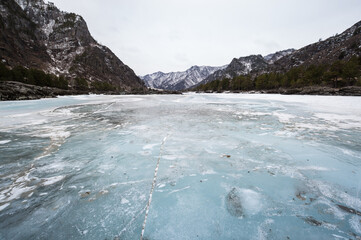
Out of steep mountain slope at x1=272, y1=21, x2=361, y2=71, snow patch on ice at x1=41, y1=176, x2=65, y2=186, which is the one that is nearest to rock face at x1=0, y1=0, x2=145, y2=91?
snow patch on ice at x1=41, y1=176, x2=65, y2=186

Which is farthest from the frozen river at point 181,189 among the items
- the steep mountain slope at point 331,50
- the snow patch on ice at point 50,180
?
the steep mountain slope at point 331,50

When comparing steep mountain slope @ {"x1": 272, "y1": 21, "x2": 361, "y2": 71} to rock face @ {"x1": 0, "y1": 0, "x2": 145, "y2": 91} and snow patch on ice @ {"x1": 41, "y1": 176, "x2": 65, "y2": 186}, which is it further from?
snow patch on ice @ {"x1": 41, "y1": 176, "x2": 65, "y2": 186}

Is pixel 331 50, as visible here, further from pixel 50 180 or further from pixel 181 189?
pixel 50 180

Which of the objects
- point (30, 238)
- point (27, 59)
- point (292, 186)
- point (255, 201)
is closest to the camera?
point (30, 238)

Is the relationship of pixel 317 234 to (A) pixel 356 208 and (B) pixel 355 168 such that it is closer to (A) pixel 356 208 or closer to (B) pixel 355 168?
(A) pixel 356 208

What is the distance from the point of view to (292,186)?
370 cm

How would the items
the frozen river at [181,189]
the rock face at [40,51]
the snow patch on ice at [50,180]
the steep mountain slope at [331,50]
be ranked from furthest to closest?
the rock face at [40,51] → the steep mountain slope at [331,50] → the snow patch on ice at [50,180] → the frozen river at [181,189]

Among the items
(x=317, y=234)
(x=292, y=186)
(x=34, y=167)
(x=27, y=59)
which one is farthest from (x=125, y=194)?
(x=27, y=59)

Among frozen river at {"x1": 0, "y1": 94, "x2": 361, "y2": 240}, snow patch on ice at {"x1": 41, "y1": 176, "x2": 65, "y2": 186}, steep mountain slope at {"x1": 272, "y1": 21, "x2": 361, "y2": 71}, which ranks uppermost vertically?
steep mountain slope at {"x1": 272, "y1": 21, "x2": 361, "y2": 71}

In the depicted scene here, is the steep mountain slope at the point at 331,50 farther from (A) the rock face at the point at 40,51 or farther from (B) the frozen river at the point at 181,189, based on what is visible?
(A) the rock face at the point at 40,51

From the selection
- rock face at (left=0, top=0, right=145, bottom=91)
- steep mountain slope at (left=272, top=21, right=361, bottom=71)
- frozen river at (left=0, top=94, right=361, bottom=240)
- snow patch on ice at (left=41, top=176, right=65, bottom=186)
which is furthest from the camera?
rock face at (left=0, top=0, right=145, bottom=91)

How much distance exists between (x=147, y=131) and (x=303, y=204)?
263 inches

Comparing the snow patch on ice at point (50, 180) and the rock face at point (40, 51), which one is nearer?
the snow patch on ice at point (50, 180)

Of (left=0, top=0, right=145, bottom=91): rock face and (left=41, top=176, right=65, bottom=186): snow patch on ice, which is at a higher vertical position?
(left=0, top=0, right=145, bottom=91): rock face
